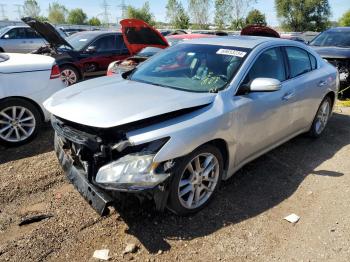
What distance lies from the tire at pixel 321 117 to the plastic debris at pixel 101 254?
3812 mm

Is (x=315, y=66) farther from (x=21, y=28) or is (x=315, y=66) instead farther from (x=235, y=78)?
(x=21, y=28)

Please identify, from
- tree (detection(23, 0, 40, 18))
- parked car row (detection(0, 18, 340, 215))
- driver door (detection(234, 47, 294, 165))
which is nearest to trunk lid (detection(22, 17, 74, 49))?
parked car row (detection(0, 18, 340, 215))

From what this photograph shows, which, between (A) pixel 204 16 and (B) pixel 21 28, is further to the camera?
(A) pixel 204 16

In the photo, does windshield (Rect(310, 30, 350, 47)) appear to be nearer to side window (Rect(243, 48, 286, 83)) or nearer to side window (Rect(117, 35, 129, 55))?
side window (Rect(117, 35, 129, 55))

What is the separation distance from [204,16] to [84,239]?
43479mm

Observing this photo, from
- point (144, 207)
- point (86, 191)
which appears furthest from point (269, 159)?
point (86, 191)

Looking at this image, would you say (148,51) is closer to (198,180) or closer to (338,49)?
(198,180)

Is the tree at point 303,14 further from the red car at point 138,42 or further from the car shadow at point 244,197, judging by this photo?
the car shadow at point 244,197

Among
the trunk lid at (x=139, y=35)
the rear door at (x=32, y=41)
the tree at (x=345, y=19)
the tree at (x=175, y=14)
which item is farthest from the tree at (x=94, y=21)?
the trunk lid at (x=139, y=35)

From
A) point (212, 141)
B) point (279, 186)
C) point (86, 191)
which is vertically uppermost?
point (212, 141)

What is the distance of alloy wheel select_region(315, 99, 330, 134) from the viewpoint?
5.54 m

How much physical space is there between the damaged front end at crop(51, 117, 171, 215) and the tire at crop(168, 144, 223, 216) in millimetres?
153

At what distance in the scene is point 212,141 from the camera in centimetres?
340

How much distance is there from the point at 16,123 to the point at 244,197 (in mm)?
3364
